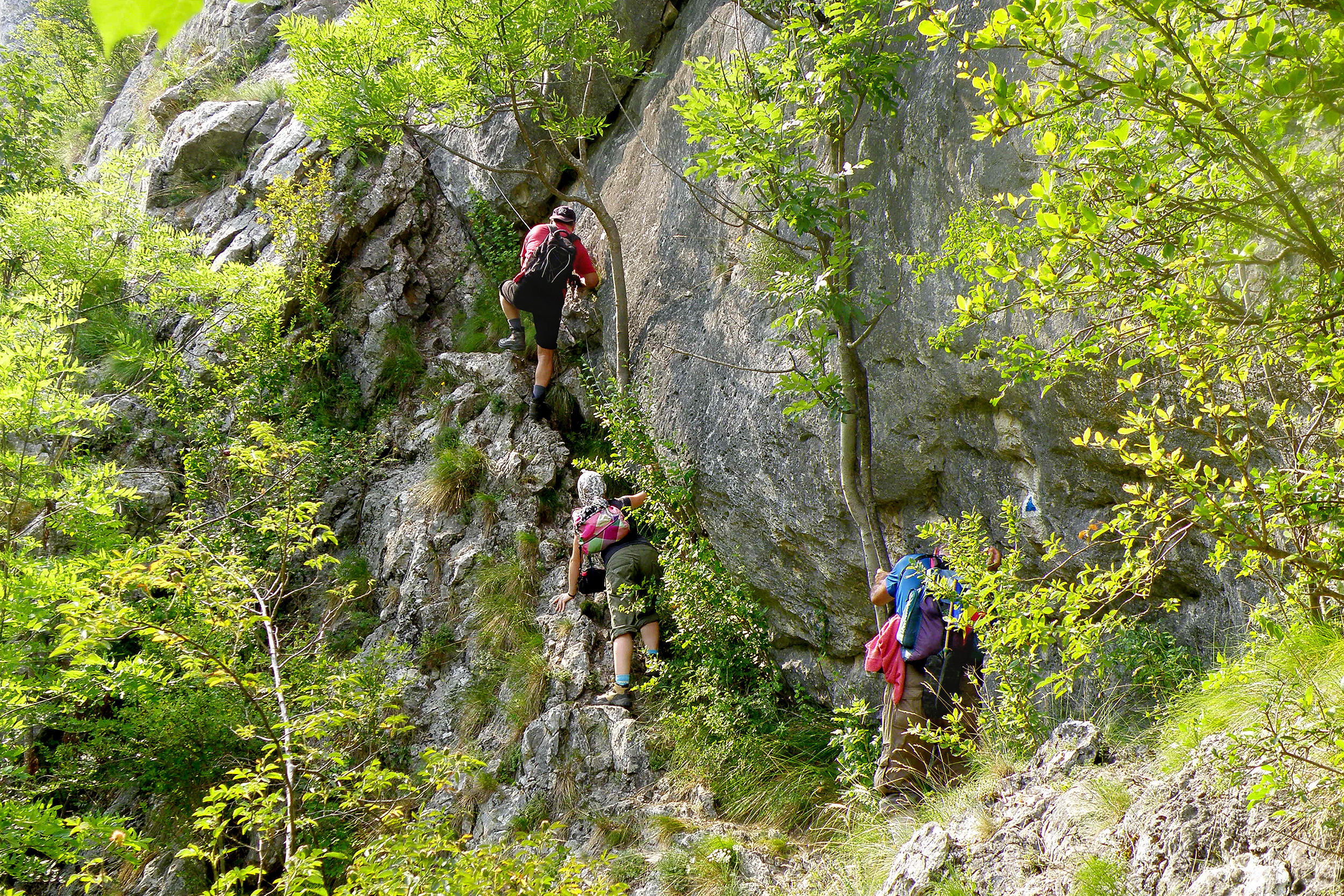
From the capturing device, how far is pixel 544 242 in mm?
8250

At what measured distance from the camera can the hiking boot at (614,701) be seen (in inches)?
268

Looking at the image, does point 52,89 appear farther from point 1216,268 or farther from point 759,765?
point 1216,268

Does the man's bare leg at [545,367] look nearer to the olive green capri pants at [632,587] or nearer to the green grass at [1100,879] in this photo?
the olive green capri pants at [632,587]

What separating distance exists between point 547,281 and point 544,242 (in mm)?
400

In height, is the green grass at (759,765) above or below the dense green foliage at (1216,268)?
below

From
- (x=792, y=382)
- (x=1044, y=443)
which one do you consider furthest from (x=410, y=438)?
(x=1044, y=443)

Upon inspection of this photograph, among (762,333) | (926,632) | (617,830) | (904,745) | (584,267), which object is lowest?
(617,830)

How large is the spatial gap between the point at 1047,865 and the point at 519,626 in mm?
5395

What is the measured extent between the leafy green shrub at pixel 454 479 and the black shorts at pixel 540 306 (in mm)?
1521

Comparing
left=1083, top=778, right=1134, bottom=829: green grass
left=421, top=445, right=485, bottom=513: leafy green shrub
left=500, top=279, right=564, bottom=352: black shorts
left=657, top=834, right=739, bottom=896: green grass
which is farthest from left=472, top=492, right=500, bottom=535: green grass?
left=1083, top=778, right=1134, bottom=829: green grass

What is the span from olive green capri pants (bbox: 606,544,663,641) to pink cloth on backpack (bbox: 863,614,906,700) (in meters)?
2.41

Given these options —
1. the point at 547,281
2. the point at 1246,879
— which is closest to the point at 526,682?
the point at 547,281

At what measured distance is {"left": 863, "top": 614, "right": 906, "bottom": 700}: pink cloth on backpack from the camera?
492 cm

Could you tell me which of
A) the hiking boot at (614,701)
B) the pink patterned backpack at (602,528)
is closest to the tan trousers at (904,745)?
the hiking boot at (614,701)
